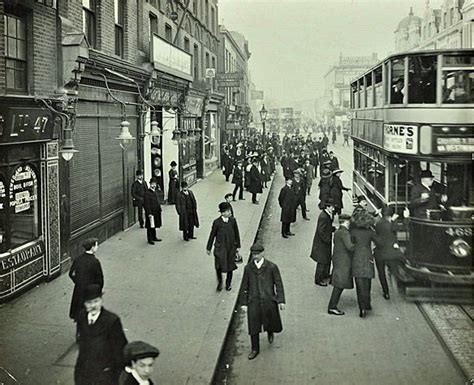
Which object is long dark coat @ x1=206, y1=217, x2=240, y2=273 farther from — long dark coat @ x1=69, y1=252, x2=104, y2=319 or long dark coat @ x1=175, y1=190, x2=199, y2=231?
long dark coat @ x1=175, y1=190, x2=199, y2=231

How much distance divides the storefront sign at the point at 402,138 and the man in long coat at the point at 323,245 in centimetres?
159

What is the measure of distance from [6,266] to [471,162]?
25.4 ft

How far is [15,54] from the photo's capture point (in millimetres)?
9820

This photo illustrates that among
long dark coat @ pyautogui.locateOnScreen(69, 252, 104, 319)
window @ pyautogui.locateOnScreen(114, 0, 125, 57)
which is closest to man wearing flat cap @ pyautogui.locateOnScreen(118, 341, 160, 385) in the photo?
long dark coat @ pyautogui.locateOnScreen(69, 252, 104, 319)

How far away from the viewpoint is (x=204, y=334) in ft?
26.3

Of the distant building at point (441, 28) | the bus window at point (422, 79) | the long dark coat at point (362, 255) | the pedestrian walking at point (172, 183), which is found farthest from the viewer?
the distant building at point (441, 28)

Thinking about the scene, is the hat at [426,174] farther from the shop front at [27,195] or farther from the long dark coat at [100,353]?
the long dark coat at [100,353]

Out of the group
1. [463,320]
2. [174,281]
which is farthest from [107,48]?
[463,320]

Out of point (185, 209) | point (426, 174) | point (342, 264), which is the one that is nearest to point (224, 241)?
point (342, 264)

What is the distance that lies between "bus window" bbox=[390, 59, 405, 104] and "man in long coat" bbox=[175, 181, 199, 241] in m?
5.55

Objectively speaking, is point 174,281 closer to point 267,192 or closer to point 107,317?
point 107,317

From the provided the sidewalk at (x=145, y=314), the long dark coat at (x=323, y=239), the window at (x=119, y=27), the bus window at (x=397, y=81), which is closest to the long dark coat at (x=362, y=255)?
the long dark coat at (x=323, y=239)

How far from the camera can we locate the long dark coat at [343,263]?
29.7 feet

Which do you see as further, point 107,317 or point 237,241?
point 237,241
